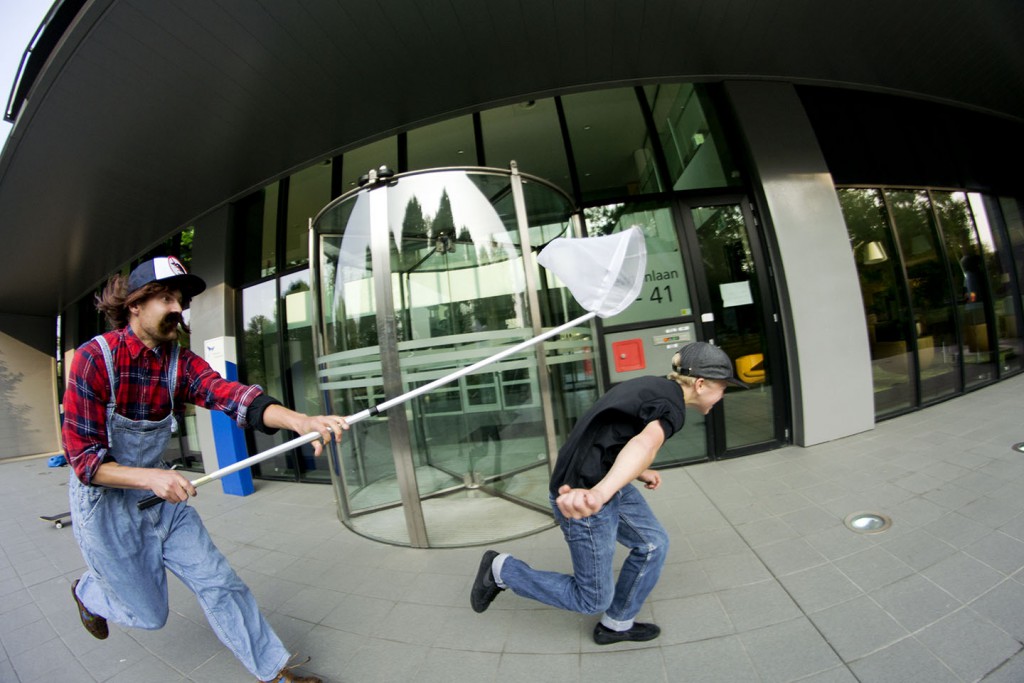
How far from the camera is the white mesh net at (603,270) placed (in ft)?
8.38

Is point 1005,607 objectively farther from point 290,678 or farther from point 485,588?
point 290,678

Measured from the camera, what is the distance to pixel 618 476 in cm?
164

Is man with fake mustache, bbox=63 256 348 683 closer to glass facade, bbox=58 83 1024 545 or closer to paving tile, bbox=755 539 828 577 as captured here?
glass facade, bbox=58 83 1024 545

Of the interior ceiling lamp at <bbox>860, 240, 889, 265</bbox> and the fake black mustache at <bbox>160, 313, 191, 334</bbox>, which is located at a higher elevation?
the interior ceiling lamp at <bbox>860, 240, 889, 265</bbox>

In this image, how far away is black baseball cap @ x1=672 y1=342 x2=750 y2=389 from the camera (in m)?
1.86

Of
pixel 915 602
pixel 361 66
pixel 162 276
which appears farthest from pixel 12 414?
pixel 915 602

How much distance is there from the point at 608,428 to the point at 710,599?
137 cm

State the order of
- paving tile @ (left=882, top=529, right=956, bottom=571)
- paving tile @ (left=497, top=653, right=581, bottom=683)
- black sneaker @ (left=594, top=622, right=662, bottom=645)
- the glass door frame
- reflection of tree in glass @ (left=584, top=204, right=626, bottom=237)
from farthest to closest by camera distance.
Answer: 1. reflection of tree in glass @ (left=584, top=204, right=626, bottom=237)
2. the glass door frame
3. paving tile @ (left=882, top=529, right=956, bottom=571)
4. black sneaker @ (left=594, top=622, right=662, bottom=645)
5. paving tile @ (left=497, top=653, right=581, bottom=683)

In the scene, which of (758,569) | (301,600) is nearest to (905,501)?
(758,569)

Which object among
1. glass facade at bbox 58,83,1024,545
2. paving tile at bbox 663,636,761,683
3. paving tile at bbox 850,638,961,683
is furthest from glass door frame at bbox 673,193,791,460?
paving tile at bbox 663,636,761,683

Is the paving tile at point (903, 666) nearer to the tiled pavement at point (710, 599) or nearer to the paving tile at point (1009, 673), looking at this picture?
the tiled pavement at point (710, 599)

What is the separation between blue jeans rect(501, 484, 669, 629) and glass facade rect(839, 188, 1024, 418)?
514 cm

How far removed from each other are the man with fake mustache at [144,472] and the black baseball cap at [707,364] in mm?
1738

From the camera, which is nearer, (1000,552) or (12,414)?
(1000,552)
